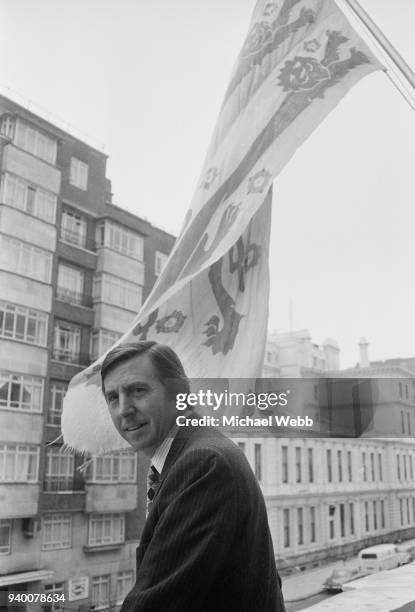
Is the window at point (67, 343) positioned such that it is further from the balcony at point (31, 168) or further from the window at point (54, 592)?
the window at point (54, 592)

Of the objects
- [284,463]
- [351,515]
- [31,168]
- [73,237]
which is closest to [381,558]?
[351,515]

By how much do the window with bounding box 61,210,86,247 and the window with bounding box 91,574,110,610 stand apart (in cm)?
147

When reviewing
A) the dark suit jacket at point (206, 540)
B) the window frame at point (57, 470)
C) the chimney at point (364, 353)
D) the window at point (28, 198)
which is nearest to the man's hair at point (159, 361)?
the dark suit jacket at point (206, 540)

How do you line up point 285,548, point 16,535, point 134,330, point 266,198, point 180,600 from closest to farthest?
point 180,600 < point 134,330 < point 266,198 < point 285,548 < point 16,535

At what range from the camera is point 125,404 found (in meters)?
0.94

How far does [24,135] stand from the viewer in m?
2.90

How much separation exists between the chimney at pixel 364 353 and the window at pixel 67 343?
1.22 meters

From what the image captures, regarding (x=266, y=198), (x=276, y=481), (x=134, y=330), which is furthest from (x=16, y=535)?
(x=266, y=198)

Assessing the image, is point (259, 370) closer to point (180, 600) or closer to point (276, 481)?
point (276, 481)

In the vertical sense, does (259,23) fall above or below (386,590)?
above

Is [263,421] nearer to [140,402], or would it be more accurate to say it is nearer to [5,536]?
[140,402]

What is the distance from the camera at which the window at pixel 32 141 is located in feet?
9.50

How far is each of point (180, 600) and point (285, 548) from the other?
1901 mm

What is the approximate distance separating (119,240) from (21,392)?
87 cm
